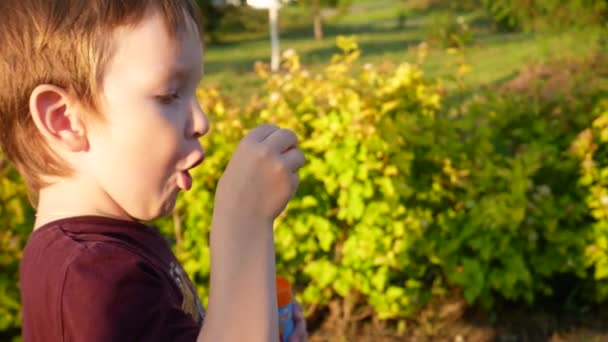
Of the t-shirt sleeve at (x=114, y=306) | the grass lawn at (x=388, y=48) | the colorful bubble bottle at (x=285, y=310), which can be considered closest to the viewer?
the t-shirt sleeve at (x=114, y=306)

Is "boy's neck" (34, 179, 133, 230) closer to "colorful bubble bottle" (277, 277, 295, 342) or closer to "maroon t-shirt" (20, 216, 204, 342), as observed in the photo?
"maroon t-shirt" (20, 216, 204, 342)

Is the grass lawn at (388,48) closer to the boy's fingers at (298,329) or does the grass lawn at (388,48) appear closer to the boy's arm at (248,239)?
the boy's fingers at (298,329)

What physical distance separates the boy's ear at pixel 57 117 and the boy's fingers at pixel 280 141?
0.25 metres

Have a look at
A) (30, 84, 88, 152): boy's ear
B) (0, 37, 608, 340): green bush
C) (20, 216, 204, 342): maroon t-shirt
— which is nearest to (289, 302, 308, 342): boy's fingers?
(20, 216, 204, 342): maroon t-shirt

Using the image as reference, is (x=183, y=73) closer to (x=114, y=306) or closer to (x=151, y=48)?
(x=151, y=48)

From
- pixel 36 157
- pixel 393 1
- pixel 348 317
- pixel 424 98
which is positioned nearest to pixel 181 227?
pixel 348 317

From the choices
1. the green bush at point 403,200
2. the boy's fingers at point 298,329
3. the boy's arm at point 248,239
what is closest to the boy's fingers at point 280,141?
the boy's arm at point 248,239

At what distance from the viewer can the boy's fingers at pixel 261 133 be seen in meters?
1.02

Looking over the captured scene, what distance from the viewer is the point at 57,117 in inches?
41.0

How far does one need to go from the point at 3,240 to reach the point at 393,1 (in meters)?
34.8

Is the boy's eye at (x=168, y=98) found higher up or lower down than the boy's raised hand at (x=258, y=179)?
higher up

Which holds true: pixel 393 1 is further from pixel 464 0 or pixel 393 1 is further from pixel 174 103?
pixel 174 103

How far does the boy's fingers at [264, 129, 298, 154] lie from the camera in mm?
1009

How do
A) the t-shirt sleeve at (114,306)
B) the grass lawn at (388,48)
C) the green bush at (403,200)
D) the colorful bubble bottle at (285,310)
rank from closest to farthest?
the t-shirt sleeve at (114,306) < the colorful bubble bottle at (285,310) < the green bush at (403,200) < the grass lawn at (388,48)
